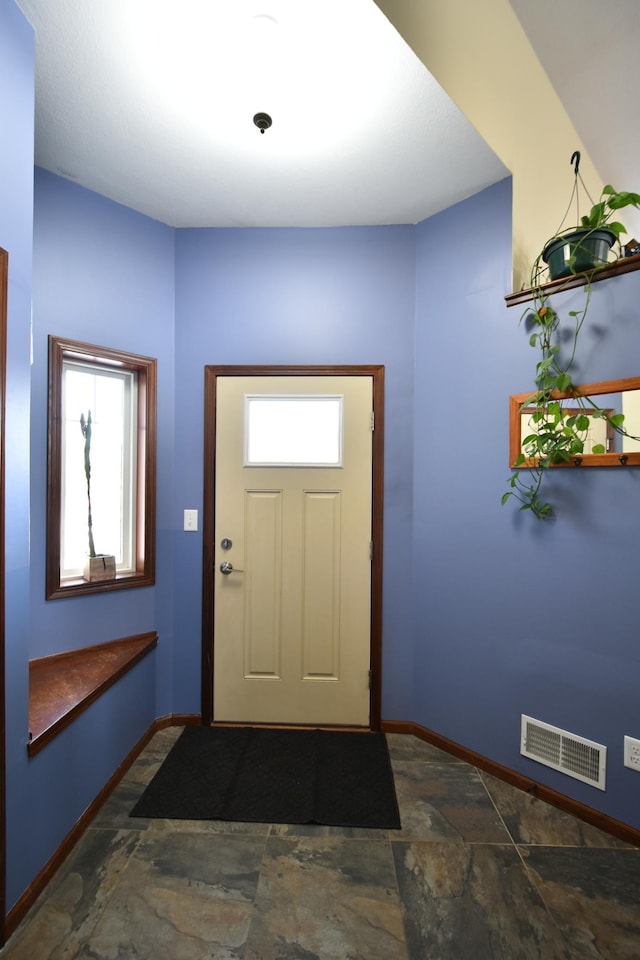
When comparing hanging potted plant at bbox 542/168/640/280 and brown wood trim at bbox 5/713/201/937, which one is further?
hanging potted plant at bbox 542/168/640/280

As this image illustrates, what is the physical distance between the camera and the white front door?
2320 millimetres

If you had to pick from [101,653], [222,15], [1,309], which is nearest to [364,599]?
[101,653]

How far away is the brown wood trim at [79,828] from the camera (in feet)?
4.14

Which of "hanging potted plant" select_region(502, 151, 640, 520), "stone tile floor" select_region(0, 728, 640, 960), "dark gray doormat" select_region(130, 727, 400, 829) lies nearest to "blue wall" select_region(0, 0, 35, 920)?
"stone tile floor" select_region(0, 728, 640, 960)

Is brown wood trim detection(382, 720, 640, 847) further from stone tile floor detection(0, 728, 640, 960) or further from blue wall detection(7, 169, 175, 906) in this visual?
blue wall detection(7, 169, 175, 906)

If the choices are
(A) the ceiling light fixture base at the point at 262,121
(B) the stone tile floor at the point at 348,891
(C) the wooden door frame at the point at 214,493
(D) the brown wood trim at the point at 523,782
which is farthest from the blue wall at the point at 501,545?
(A) the ceiling light fixture base at the point at 262,121

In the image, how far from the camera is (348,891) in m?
1.38

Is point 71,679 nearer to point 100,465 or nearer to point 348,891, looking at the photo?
point 100,465

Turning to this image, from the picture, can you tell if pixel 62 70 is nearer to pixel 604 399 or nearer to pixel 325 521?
pixel 325 521

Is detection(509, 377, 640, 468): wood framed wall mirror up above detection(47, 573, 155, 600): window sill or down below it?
above

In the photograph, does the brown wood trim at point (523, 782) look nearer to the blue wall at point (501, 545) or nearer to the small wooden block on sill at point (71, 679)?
the blue wall at point (501, 545)

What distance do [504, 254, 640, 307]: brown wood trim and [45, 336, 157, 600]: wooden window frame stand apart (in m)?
1.80

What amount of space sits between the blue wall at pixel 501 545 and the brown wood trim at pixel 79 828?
1.33 metres

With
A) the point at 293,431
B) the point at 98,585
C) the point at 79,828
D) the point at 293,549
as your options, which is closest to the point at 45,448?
the point at 98,585
